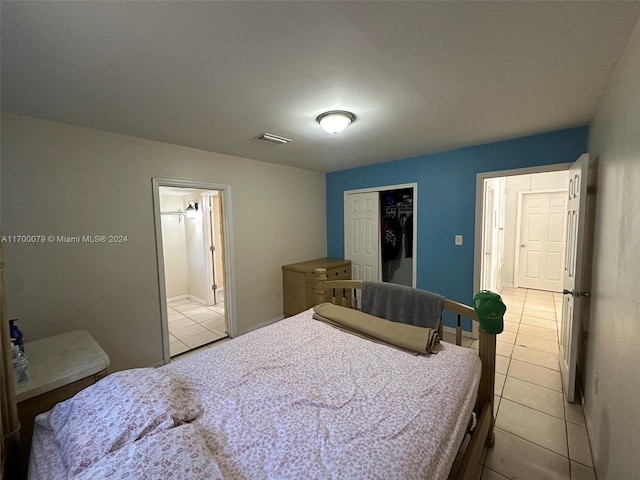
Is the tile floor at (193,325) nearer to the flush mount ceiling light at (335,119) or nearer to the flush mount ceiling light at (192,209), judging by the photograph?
the flush mount ceiling light at (192,209)

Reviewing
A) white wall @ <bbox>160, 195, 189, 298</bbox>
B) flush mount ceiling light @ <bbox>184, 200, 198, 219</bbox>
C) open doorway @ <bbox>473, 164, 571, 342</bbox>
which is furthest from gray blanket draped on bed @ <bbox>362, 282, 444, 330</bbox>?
white wall @ <bbox>160, 195, 189, 298</bbox>

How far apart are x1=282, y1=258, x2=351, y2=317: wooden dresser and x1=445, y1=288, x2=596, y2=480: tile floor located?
2197 mm

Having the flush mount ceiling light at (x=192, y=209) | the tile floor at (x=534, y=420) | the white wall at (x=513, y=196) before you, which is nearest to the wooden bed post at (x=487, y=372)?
the tile floor at (x=534, y=420)

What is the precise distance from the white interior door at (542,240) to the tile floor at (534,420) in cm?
236

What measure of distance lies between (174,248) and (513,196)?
268 inches

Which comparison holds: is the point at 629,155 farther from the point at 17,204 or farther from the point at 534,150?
the point at 17,204

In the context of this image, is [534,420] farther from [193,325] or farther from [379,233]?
[193,325]

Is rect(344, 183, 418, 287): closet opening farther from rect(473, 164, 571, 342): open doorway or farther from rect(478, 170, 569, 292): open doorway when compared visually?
rect(478, 170, 569, 292): open doorway

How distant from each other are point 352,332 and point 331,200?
2908 millimetres

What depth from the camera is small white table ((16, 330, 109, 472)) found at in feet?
4.78

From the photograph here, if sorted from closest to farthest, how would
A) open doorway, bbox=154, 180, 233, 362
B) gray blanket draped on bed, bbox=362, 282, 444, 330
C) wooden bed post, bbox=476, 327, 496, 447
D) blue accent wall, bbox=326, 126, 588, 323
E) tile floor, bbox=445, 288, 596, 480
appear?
tile floor, bbox=445, 288, 596, 480 < wooden bed post, bbox=476, 327, 496, 447 < gray blanket draped on bed, bbox=362, 282, 444, 330 < blue accent wall, bbox=326, 126, 588, 323 < open doorway, bbox=154, 180, 233, 362

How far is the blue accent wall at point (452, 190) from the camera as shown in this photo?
2.74m

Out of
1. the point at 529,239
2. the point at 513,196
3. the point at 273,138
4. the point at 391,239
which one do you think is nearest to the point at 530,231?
the point at 529,239

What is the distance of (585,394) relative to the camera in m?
2.00
